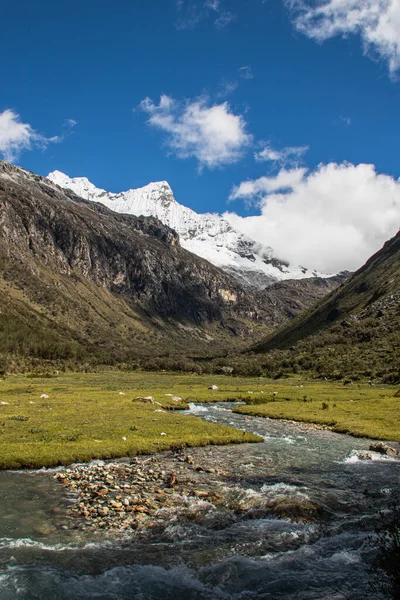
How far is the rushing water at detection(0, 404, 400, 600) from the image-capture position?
15.2m

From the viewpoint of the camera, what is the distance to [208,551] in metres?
18.0

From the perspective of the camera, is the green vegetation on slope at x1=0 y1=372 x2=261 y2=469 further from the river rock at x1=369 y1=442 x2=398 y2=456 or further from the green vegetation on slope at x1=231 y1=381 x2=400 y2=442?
the green vegetation on slope at x1=231 y1=381 x2=400 y2=442

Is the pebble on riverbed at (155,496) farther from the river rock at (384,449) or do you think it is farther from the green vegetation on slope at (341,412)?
the green vegetation on slope at (341,412)

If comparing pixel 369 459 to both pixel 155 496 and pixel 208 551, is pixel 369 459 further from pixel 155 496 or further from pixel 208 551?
pixel 208 551

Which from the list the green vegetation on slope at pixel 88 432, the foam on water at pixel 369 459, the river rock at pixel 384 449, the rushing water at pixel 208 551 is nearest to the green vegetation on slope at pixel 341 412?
the river rock at pixel 384 449

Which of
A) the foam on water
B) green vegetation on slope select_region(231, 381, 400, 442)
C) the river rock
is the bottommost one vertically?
green vegetation on slope select_region(231, 381, 400, 442)

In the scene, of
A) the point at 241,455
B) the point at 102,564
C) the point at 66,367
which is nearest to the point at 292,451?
the point at 241,455

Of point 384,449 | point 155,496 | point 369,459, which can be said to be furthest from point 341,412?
point 155,496

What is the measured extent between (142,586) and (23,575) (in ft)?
14.6

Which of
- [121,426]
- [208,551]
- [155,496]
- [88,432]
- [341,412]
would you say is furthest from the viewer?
[341,412]

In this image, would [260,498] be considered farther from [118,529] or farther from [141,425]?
[141,425]

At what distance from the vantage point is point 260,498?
24.0m

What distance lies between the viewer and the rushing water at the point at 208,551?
→ 15.2 metres

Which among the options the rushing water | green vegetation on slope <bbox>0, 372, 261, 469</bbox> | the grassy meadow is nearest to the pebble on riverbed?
the rushing water
